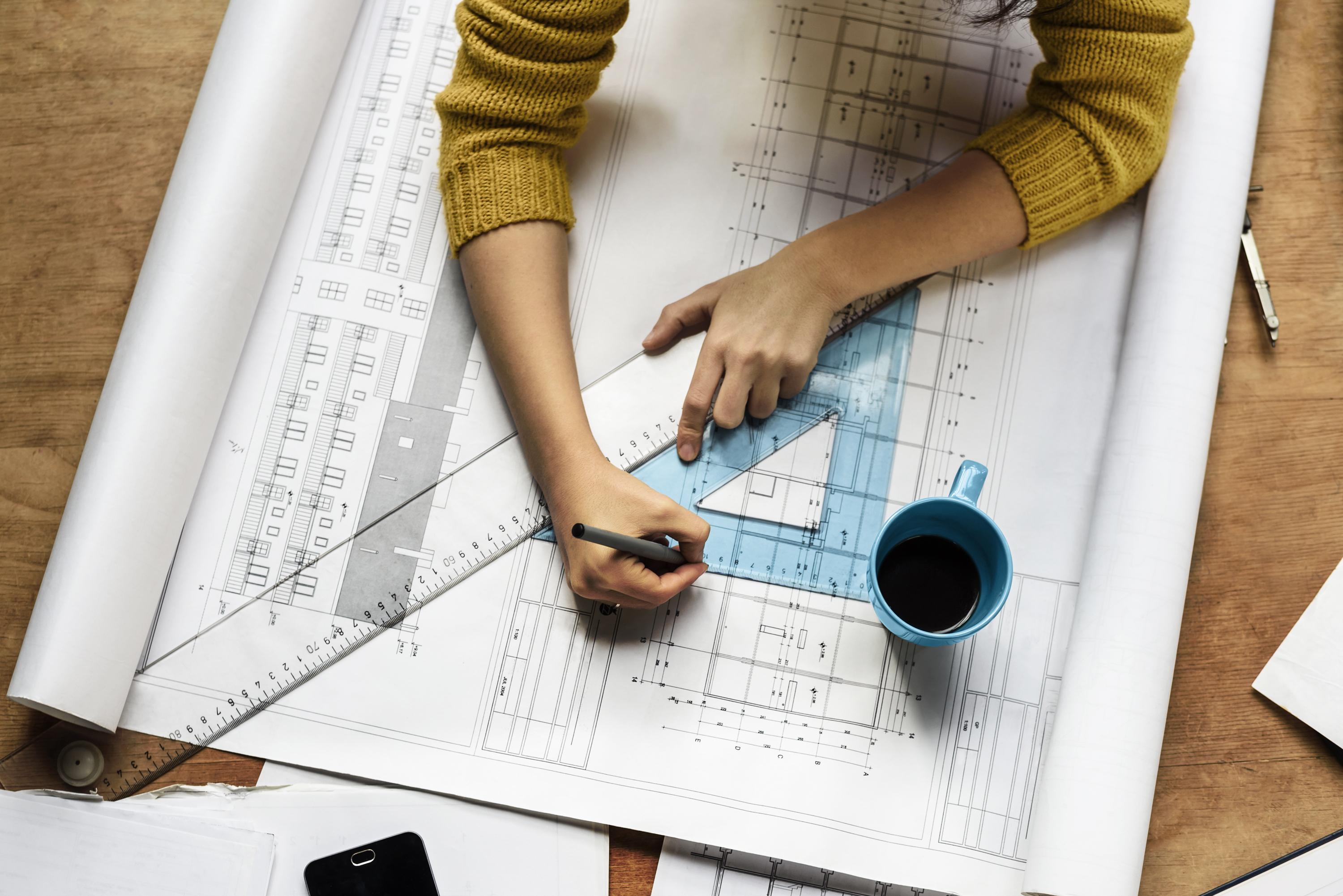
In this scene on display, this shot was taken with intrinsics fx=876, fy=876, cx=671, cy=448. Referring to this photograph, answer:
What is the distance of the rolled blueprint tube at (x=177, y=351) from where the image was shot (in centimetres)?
57

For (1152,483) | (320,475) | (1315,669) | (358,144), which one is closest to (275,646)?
(320,475)

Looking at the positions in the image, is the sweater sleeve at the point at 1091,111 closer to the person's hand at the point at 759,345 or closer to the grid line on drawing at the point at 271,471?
the person's hand at the point at 759,345

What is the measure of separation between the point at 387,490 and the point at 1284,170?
72cm

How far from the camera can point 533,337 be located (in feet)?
2.00

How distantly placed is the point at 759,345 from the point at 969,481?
0.56 ft

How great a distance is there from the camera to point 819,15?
71 cm

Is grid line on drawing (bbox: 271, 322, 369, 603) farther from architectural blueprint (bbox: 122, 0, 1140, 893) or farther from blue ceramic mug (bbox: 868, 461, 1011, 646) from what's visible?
blue ceramic mug (bbox: 868, 461, 1011, 646)

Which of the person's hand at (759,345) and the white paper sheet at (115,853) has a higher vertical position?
the person's hand at (759,345)

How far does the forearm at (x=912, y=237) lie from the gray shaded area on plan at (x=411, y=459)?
0.25 meters

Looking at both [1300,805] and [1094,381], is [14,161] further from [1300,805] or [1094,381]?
[1300,805]

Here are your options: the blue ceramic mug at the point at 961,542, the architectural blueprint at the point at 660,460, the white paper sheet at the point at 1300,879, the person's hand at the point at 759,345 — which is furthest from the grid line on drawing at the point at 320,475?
the white paper sheet at the point at 1300,879

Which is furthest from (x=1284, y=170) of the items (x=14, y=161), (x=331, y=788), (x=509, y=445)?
(x=14, y=161)

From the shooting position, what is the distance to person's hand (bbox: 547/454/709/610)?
569 mm

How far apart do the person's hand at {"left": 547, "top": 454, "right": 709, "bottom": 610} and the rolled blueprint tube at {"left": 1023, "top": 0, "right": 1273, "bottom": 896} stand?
27cm
